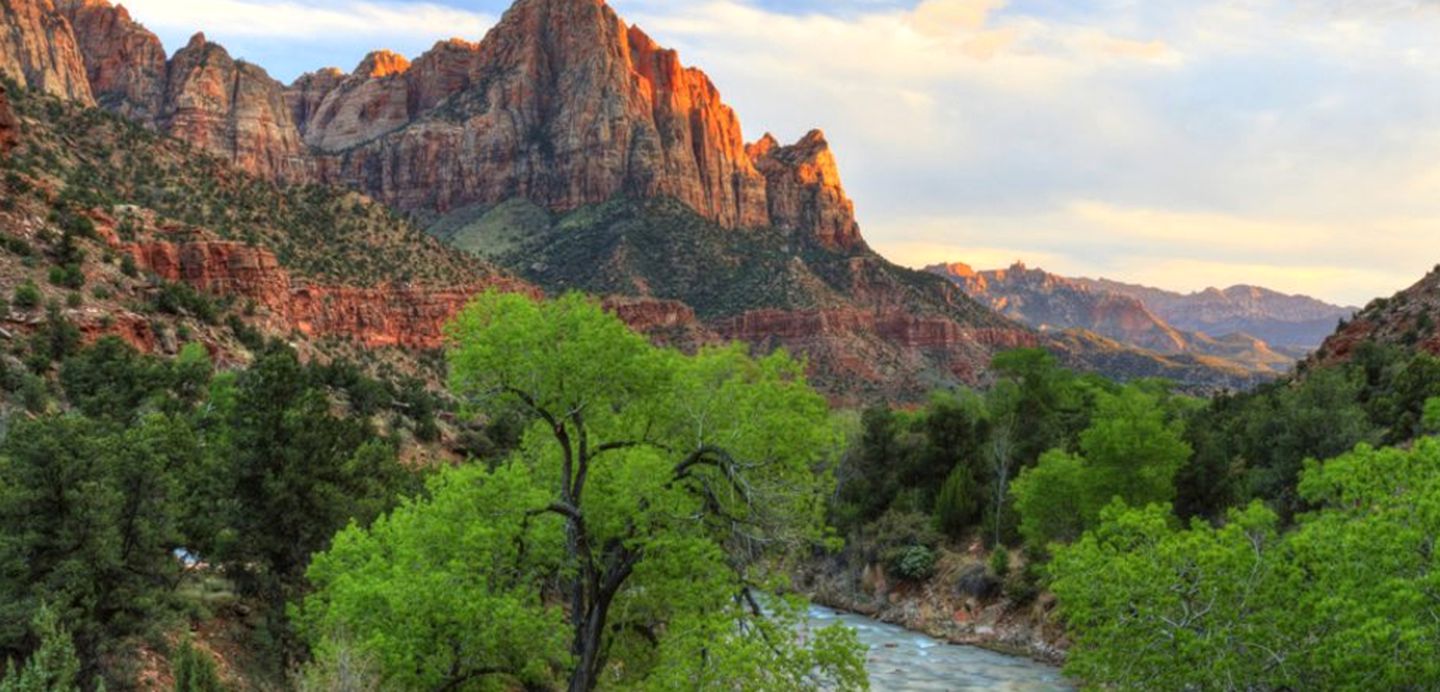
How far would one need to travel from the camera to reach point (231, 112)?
17862 cm

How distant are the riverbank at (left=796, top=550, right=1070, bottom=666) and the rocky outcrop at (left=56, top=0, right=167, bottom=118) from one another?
176 meters

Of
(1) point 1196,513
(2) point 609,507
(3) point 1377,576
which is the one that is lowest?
(1) point 1196,513

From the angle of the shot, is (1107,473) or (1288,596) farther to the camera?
(1107,473)

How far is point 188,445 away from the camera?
2741 centimetres

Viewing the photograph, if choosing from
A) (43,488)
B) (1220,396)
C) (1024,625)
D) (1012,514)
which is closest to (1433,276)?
(1220,396)

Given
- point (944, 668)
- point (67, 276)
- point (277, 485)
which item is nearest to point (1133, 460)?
point (944, 668)

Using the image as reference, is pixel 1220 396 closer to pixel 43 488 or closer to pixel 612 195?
pixel 43 488

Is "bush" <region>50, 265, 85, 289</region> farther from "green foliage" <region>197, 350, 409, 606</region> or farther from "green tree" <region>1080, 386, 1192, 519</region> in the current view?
"green tree" <region>1080, 386, 1192, 519</region>

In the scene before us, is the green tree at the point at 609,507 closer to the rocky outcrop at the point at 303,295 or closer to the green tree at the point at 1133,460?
the green tree at the point at 1133,460

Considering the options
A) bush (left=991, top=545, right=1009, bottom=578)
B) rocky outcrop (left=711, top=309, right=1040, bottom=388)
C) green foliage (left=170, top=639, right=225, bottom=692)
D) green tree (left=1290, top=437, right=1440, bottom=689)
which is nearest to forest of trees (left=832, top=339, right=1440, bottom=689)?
green tree (left=1290, top=437, right=1440, bottom=689)

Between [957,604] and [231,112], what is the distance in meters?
175

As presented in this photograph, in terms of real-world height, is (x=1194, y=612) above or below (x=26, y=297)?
below

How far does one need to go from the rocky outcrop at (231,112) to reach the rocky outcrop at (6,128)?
395 ft

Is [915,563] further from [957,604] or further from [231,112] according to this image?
[231,112]
